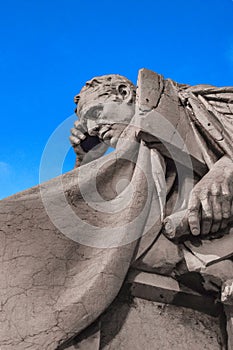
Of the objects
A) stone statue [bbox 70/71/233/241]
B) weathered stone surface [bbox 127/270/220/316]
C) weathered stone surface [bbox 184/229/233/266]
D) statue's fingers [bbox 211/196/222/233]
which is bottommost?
weathered stone surface [bbox 127/270/220/316]

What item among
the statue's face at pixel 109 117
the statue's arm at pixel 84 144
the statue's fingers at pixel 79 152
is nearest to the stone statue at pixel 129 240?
the statue's face at pixel 109 117

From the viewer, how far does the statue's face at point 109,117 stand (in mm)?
3000

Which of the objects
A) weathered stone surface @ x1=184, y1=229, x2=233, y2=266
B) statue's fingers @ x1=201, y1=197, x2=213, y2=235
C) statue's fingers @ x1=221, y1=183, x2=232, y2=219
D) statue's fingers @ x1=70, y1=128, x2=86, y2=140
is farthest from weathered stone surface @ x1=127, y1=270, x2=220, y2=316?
statue's fingers @ x1=70, y1=128, x2=86, y2=140

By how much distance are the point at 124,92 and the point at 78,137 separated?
46 centimetres

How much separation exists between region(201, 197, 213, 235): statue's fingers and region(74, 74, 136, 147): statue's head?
0.92m

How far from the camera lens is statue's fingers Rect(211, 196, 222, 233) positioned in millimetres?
2270

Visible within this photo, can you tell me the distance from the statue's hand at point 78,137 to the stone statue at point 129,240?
18.9 inches

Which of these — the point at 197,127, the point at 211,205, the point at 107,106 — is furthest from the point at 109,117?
the point at 211,205

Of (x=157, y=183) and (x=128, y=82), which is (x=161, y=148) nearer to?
(x=157, y=183)

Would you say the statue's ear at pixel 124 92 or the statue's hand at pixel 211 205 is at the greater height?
the statue's ear at pixel 124 92

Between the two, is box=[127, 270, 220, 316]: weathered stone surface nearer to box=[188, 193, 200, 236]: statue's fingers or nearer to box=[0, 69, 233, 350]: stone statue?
box=[0, 69, 233, 350]: stone statue

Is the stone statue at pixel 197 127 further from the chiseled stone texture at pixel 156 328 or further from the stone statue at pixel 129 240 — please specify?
the chiseled stone texture at pixel 156 328

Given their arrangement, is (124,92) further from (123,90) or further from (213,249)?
(213,249)

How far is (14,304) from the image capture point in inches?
77.0
